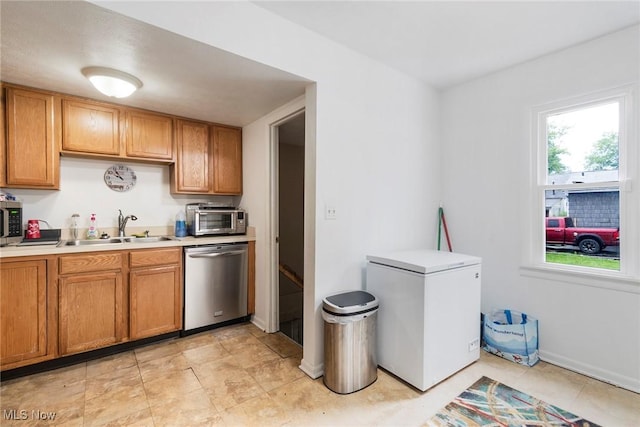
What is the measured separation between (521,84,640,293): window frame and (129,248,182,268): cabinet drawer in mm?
3212

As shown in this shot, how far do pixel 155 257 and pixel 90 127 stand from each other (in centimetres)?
132

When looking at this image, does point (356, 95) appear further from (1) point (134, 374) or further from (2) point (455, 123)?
(1) point (134, 374)

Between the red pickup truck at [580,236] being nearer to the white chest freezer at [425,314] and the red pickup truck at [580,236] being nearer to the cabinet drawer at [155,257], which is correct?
the white chest freezer at [425,314]

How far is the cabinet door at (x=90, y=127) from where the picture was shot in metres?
2.50

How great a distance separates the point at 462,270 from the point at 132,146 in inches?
126

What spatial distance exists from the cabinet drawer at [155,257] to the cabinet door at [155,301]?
0.06 metres

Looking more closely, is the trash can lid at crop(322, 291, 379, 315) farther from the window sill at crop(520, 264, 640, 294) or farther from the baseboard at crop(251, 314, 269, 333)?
the window sill at crop(520, 264, 640, 294)

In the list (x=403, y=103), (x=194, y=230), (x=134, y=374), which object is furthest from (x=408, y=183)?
(x=134, y=374)

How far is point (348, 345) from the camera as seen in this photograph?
1.97 m

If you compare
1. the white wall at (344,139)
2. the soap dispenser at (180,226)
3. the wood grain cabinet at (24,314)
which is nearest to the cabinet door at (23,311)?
the wood grain cabinet at (24,314)

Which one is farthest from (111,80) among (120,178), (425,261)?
(425,261)

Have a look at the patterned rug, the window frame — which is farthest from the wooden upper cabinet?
the window frame

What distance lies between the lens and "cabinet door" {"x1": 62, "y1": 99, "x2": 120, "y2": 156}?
250 centimetres

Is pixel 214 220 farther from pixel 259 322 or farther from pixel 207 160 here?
pixel 259 322
